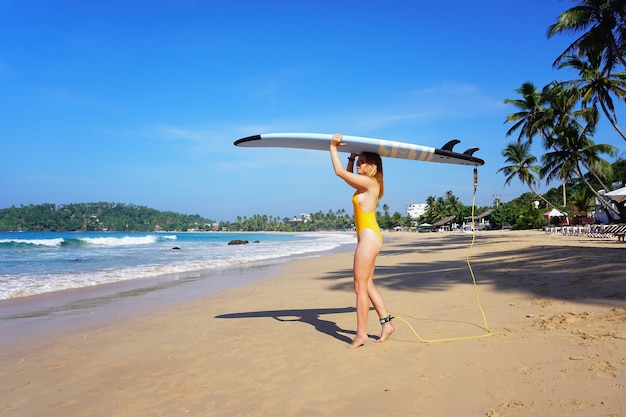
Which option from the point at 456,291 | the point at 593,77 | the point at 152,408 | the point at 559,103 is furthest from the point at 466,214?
the point at 152,408

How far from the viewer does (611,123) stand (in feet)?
69.8

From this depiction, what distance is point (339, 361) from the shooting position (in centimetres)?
353

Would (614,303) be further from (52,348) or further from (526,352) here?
(52,348)

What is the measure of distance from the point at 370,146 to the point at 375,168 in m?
0.24

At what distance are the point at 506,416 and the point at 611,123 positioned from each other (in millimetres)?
24729

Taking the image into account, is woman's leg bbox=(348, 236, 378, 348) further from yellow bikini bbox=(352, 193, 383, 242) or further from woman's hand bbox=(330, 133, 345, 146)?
woman's hand bbox=(330, 133, 345, 146)

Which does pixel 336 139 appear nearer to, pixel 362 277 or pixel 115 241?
pixel 362 277

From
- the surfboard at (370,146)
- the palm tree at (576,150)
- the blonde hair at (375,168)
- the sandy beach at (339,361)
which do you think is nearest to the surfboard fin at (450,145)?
the surfboard at (370,146)

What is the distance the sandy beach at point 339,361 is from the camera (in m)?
2.62

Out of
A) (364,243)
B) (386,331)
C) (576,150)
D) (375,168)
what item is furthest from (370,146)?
(576,150)

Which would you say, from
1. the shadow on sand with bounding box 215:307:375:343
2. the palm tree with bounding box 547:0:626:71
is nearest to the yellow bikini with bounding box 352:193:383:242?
the shadow on sand with bounding box 215:307:375:343

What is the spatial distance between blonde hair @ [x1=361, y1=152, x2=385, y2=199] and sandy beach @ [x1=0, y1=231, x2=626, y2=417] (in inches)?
62.3

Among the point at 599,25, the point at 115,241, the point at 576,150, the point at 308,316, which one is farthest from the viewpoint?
the point at 115,241

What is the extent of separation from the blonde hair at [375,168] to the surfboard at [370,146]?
0.30ft
